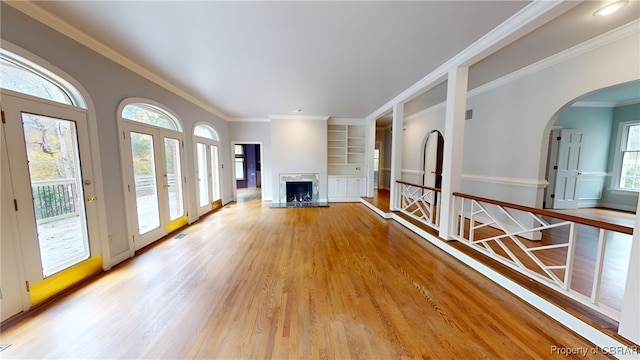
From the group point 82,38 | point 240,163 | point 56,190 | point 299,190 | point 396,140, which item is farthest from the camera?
point 240,163

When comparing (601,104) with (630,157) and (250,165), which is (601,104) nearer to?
(630,157)

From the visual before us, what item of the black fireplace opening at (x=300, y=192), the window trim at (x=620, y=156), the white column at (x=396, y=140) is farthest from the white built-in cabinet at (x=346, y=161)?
the window trim at (x=620, y=156)

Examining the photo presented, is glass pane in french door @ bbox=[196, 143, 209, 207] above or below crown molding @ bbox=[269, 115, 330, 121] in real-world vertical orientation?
below

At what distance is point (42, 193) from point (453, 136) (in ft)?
15.8

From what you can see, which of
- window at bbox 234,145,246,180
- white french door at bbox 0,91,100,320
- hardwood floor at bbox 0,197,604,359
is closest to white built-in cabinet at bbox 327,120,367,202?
hardwood floor at bbox 0,197,604,359

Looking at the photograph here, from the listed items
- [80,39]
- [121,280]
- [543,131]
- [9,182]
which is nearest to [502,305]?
[543,131]

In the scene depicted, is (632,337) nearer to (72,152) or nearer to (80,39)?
(72,152)

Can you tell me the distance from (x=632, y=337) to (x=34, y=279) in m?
4.78

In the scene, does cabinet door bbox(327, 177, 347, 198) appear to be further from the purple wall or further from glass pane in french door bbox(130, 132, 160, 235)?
the purple wall

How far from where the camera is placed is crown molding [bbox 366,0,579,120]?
1.78 m

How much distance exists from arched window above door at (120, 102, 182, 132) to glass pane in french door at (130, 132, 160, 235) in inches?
10.3

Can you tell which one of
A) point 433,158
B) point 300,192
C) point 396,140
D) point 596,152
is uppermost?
point 396,140

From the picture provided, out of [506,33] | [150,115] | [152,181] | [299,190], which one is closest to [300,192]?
[299,190]

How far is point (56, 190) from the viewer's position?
210 centimetres
